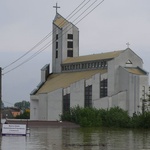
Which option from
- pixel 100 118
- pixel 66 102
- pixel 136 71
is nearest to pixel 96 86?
pixel 66 102

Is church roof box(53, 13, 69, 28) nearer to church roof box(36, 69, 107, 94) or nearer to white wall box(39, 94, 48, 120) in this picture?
church roof box(36, 69, 107, 94)

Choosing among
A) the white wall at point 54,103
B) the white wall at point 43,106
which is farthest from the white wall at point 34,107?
the white wall at point 54,103

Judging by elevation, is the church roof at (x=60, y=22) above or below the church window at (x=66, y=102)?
above

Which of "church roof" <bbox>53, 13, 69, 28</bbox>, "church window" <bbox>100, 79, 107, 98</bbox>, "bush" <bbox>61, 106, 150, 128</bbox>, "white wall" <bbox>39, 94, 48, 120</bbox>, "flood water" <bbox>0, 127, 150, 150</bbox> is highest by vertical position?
"church roof" <bbox>53, 13, 69, 28</bbox>

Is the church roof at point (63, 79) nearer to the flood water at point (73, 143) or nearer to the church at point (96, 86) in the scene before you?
the church at point (96, 86)

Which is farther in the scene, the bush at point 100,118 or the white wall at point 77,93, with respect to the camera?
the white wall at point 77,93

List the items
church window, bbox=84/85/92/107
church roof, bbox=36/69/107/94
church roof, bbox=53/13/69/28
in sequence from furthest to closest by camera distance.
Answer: church roof, bbox=53/13/69/28 < church roof, bbox=36/69/107/94 < church window, bbox=84/85/92/107

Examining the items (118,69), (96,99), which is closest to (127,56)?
(118,69)

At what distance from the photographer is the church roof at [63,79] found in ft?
313

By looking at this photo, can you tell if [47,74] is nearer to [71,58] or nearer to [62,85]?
[71,58]

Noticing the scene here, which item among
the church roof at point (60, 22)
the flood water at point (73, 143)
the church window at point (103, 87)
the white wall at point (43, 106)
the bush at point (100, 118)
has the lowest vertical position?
the flood water at point (73, 143)

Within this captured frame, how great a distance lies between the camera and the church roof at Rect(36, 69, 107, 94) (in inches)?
3751

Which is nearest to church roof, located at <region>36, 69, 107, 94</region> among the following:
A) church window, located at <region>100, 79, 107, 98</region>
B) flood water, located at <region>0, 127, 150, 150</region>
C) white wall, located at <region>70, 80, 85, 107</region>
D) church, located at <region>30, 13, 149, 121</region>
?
church, located at <region>30, 13, 149, 121</region>

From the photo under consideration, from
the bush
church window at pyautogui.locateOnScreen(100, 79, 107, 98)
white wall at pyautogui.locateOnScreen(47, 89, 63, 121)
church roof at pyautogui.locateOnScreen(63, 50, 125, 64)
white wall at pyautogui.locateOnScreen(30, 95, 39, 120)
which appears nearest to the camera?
the bush
